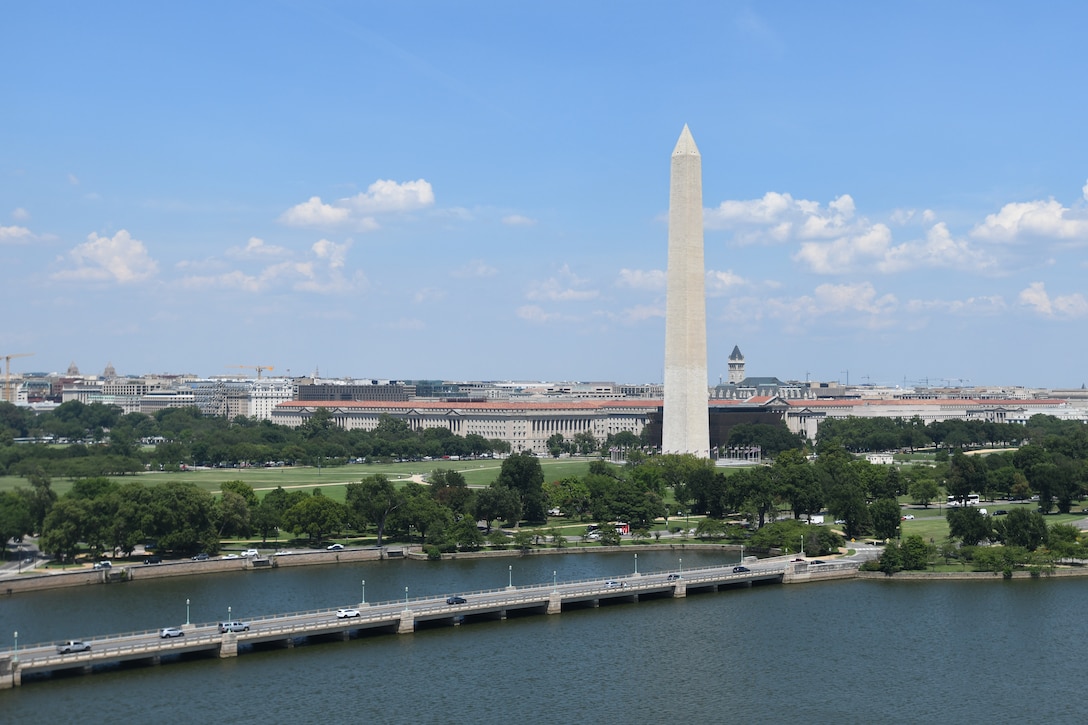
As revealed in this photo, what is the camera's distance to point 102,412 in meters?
172

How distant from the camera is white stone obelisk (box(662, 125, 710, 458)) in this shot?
92312mm

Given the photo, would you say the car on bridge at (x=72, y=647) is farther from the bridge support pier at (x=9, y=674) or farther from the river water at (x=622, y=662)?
the bridge support pier at (x=9, y=674)

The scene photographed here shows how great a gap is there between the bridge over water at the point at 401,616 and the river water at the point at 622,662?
546 millimetres

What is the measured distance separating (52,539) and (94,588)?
5.13m

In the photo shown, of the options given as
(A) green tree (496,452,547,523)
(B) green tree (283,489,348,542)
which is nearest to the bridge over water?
(B) green tree (283,489,348,542)

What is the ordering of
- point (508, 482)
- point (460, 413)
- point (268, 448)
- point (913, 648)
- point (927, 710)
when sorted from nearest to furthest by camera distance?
point (927, 710) → point (913, 648) → point (508, 482) → point (268, 448) → point (460, 413)

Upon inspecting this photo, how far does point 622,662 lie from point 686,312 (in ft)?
178

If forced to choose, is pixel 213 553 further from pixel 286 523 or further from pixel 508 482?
pixel 508 482

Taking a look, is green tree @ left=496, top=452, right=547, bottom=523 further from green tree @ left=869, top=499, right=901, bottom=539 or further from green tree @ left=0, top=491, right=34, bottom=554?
green tree @ left=0, top=491, right=34, bottom=554

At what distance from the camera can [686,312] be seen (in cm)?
9412

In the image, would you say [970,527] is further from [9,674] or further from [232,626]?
[9,674]

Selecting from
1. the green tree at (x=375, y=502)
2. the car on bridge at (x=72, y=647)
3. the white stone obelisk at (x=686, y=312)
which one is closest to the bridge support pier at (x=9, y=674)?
the car on bridge at (x=72, y=647)

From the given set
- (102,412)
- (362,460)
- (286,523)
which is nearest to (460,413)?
(362,460)

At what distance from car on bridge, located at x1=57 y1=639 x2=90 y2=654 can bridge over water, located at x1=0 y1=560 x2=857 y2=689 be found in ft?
0.58
